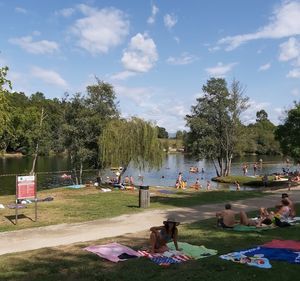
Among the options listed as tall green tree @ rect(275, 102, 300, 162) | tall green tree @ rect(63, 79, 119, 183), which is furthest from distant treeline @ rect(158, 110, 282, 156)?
tall green tree @ rect(63, 79, 119, 183)

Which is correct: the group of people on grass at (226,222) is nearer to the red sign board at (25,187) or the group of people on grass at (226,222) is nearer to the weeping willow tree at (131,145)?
the red sign board at (25,187)

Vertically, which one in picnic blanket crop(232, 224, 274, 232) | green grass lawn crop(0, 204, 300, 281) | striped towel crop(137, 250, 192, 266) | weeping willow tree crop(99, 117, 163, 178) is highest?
weeping willow tree crop(99, 117, 163, 178)

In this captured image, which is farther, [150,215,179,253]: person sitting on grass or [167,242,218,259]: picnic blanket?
[150,215,179,253]: person sitting on grass

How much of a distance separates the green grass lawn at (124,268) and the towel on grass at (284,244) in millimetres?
436

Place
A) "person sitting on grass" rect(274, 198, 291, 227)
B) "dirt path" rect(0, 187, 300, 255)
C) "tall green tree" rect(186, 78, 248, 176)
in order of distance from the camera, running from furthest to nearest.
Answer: "tall green tree" rect(186, 78, 248, 176) < "person sitting on grass" rect(274, 198, 291, 227) < "dirt path" rect(0, 187, 300, 255)

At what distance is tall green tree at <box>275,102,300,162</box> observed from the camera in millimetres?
41531

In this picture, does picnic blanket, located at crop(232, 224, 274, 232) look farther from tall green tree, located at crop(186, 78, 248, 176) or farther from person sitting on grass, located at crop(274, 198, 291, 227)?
tall green tree, located at crop(186, 78, 248, 176)

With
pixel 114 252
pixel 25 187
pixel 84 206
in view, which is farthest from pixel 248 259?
pixel 84 206

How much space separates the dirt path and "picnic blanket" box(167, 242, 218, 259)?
267 centimetres

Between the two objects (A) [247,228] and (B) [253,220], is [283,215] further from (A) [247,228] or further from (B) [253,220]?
(A) [247,228]

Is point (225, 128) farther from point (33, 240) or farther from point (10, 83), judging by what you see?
point (33, 240)

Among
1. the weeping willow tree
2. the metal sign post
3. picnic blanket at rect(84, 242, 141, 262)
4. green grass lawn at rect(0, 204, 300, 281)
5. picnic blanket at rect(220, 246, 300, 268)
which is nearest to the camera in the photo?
green grass lawn at rect(0, 204, 300, 281)

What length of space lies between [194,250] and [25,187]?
764 centimetres

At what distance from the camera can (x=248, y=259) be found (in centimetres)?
940
